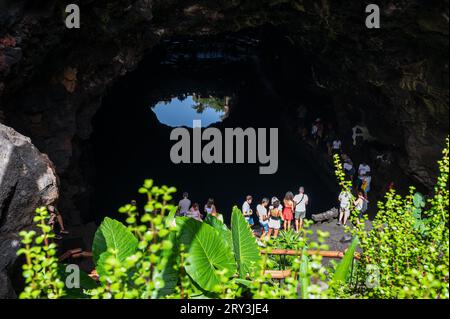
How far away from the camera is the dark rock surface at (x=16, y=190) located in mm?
5660

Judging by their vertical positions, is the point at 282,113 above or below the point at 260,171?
above

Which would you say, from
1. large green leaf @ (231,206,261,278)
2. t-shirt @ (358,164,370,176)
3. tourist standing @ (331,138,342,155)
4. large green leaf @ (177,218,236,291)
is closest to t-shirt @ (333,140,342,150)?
tourist standing @ (331,138,342,155)

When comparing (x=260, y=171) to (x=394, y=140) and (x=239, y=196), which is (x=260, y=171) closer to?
(x=239, y=196)

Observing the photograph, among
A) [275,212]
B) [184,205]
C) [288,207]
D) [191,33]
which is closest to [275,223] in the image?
[275,212]

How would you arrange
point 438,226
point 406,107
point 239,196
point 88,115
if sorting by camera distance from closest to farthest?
point 438,226, point 406,107, point 88,115, point 239,196

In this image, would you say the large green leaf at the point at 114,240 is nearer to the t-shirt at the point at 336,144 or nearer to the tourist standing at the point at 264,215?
the tourist standing at the point at 264,215

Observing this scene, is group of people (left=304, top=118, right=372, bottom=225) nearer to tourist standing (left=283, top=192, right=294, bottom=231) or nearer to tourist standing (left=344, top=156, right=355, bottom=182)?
tourist standing (left=344, top=156, right=355, bottom=182)

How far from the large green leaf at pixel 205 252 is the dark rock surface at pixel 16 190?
3254mm

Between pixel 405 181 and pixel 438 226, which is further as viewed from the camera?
pixel 405 181

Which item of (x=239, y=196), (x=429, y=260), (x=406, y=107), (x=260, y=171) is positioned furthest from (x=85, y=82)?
(x=429, y=260)

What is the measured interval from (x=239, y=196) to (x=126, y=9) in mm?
7358

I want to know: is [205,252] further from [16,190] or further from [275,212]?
[275,212]

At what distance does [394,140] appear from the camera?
1145cm

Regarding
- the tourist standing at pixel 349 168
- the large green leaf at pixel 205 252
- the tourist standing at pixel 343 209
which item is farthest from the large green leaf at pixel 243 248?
the tourist standing at pixel 349 168
